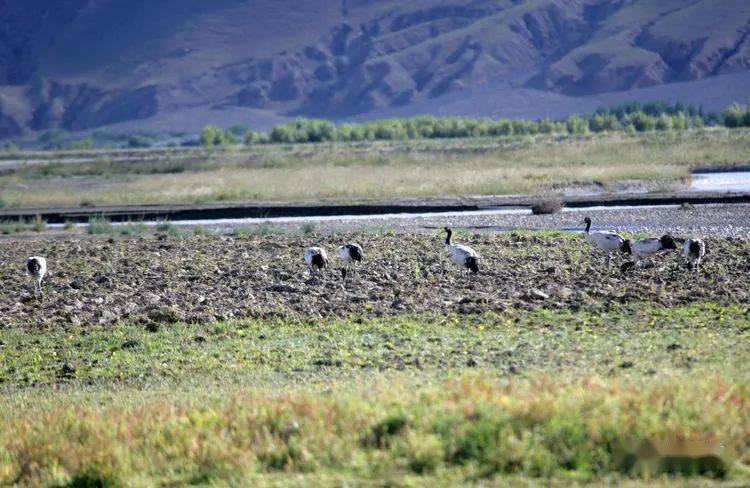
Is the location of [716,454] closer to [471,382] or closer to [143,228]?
[471,382]

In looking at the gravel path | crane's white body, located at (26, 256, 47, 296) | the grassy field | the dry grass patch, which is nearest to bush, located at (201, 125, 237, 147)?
the gravel path

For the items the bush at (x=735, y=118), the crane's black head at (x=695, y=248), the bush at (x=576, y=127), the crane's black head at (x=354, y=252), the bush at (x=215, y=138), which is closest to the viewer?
the crane's black head at (x=695, y=248)

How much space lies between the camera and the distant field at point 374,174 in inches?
2021

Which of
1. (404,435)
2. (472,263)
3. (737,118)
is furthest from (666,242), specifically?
(737,118)

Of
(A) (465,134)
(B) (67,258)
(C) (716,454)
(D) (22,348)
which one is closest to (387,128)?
(A) (465,134)

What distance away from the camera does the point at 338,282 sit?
23.1 metres

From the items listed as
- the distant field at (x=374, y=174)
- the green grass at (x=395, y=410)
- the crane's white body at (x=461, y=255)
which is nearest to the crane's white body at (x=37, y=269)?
the green grass at (x=395, y=410)

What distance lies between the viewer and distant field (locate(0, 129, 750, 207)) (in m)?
51.3

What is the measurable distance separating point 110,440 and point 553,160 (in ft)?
188

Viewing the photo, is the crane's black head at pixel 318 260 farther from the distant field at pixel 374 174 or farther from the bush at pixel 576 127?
the bush at pixel 576 127

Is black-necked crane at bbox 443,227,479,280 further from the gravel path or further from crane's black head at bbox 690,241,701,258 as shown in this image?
the gravel path

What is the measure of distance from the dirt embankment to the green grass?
266 centimetres

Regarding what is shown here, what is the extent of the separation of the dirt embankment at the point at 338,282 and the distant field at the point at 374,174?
768 inches

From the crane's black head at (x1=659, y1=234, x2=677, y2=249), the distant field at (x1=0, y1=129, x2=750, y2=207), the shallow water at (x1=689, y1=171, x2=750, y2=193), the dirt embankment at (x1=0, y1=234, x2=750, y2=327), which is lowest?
the dirt embankment at (x1=0, y1=234, x2=750, y2=327)
